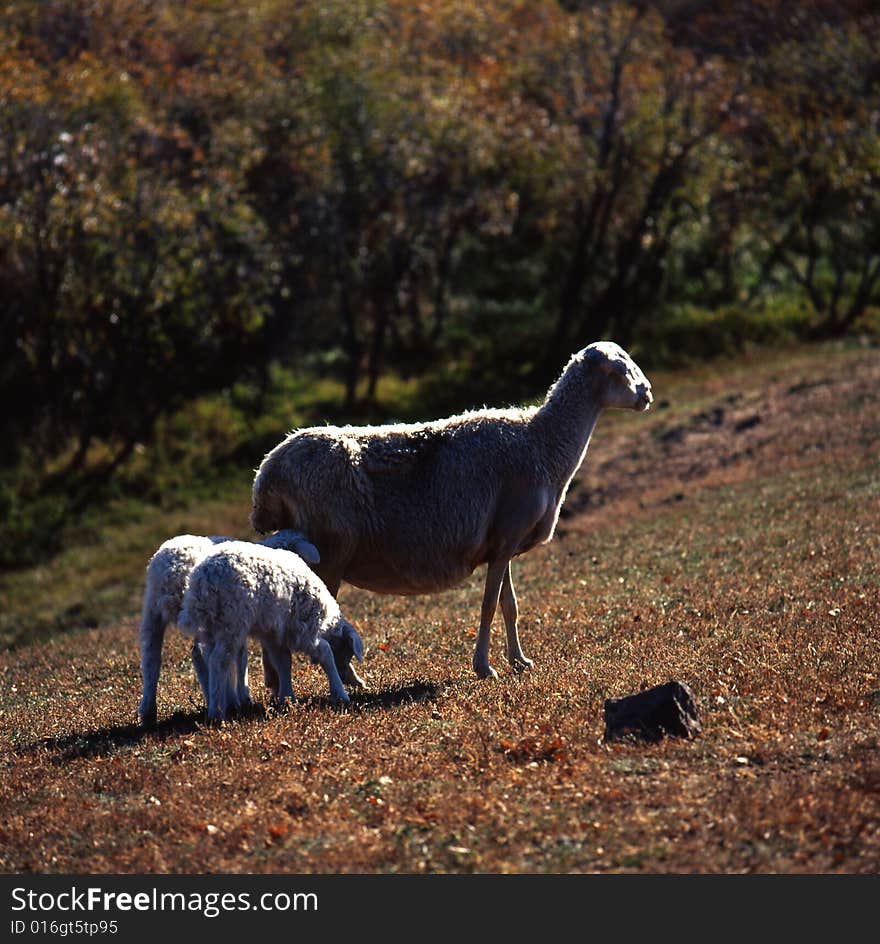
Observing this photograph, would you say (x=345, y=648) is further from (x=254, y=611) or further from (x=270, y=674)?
(x=254, y=611)

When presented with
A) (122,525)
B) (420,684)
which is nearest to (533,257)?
(122,525)

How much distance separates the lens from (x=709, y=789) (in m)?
8.16

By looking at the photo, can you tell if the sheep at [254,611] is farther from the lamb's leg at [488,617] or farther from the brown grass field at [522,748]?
the lamb's leg at [488,617]

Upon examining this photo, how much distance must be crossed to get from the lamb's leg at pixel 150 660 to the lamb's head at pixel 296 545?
110 cm

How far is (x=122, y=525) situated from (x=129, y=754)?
19218 millimetres

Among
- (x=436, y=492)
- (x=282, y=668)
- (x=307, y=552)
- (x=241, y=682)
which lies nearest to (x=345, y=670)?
(x=282, y=668)

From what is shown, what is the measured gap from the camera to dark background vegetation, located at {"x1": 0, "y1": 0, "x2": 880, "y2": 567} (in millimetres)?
29750

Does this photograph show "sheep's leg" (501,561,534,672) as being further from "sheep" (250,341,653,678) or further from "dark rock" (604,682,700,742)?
"dark rock" (604,682,700,742)

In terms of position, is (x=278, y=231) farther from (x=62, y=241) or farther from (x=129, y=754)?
(x=129, y=754)

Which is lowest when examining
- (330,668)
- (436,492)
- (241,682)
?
(241,682)

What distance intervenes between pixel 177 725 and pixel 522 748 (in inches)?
118

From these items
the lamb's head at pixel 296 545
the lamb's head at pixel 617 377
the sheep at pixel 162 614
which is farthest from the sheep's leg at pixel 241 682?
the lamb's head at pixel 617 377

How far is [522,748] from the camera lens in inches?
358

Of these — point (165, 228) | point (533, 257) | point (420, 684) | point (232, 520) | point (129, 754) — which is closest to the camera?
point (129, 754)
